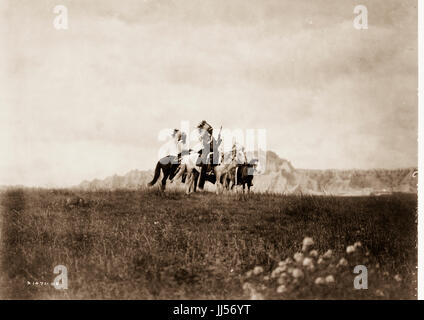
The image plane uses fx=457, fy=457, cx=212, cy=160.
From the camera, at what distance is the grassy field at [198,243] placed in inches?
315

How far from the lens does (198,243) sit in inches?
337

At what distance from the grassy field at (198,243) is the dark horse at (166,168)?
0.99ft

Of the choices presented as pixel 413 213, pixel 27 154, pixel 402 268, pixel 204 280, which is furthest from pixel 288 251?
pixel 27 154

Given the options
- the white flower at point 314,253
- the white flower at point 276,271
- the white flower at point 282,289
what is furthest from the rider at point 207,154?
the white flower at point 282,289

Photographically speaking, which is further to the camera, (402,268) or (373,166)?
(373,166)

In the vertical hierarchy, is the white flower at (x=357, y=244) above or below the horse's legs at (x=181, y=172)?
Answer: below

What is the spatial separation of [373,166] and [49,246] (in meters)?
6.57

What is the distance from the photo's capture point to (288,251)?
8.48m

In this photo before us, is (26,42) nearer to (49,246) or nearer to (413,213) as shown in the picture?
(49,246)

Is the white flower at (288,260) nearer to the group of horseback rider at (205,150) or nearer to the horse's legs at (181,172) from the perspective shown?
the group of horseback rider at (205,150)

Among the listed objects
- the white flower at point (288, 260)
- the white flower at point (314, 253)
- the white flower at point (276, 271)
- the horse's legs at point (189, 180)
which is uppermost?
the horse's legs at point (189, 180)
